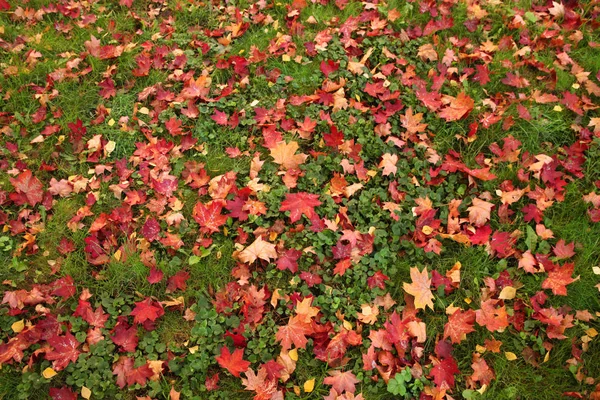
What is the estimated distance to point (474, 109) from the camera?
342 cm

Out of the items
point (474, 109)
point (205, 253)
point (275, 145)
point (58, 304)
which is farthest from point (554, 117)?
point (58, 304)

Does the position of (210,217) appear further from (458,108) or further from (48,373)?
(458,108)

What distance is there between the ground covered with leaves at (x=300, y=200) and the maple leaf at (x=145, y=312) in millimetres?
12

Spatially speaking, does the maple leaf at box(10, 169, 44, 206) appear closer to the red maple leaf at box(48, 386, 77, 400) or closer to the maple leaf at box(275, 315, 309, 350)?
the red maple leaf at box(48, 386, 77, 400)

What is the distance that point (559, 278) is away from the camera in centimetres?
270

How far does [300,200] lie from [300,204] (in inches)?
1.1

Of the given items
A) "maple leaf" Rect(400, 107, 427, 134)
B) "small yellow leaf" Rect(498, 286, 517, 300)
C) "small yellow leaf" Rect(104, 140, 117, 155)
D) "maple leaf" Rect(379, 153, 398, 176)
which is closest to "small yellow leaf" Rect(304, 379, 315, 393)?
"small yellow leaf" Rect(498, 286, 517, 300)

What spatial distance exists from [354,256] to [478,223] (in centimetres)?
82

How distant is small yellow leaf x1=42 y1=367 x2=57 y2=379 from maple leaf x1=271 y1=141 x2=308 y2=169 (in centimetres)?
179

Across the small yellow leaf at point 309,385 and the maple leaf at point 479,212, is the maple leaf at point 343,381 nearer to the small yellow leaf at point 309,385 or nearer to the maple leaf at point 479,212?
the small yellow leaf at point 309,385

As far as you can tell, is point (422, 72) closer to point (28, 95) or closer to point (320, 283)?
point (320, 283)

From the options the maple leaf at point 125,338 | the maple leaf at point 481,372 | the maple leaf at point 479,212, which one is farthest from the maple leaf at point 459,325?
the maple leaf at point 125,338

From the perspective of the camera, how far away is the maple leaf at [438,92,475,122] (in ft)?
11.0

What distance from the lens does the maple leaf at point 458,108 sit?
11.0 ft
